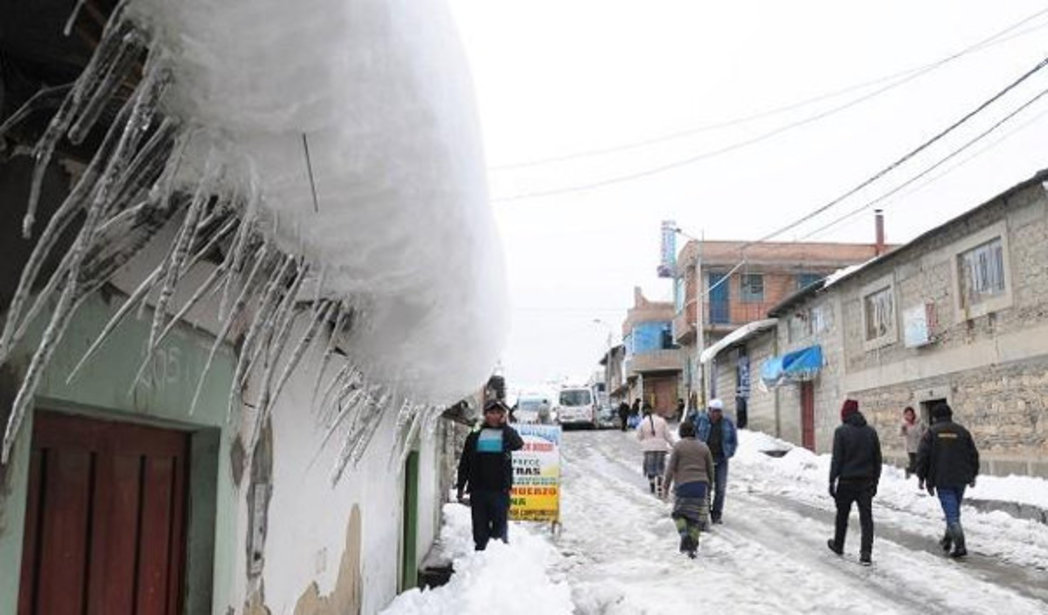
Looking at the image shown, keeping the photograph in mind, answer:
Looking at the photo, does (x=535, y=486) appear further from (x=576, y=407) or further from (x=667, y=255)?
(x=667, y=255)

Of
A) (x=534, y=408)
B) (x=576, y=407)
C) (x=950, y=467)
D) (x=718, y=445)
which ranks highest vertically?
(x=576, y=407)

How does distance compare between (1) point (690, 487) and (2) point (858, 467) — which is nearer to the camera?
(2) point (858, 467)

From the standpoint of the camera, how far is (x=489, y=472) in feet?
28.1

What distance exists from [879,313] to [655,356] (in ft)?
112

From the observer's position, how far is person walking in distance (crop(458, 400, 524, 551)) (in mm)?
8602

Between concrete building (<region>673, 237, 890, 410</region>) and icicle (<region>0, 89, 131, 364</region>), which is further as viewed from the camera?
concrete building (<region>673, 237, 890, 410</region>)

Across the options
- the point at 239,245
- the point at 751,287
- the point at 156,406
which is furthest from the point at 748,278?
the point at 239,245

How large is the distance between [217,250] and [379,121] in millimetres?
767

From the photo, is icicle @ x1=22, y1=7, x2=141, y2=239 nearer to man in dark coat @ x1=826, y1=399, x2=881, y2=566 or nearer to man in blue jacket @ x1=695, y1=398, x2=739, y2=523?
man in dark coat @ x1=826, y1=399, x2=881, y2=566

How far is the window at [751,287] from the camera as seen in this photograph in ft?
151

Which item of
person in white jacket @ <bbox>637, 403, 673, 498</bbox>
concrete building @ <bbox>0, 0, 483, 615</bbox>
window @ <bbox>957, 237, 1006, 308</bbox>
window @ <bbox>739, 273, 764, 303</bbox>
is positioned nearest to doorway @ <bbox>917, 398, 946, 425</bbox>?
window @ <bbox>957, 237, 1006, 308</bbox>

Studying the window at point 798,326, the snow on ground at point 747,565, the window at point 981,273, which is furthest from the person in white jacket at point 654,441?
the window at point 798,326

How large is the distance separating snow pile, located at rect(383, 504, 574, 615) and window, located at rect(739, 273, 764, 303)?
125ft

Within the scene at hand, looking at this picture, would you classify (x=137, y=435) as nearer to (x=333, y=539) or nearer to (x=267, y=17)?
(x=267, y=17)
